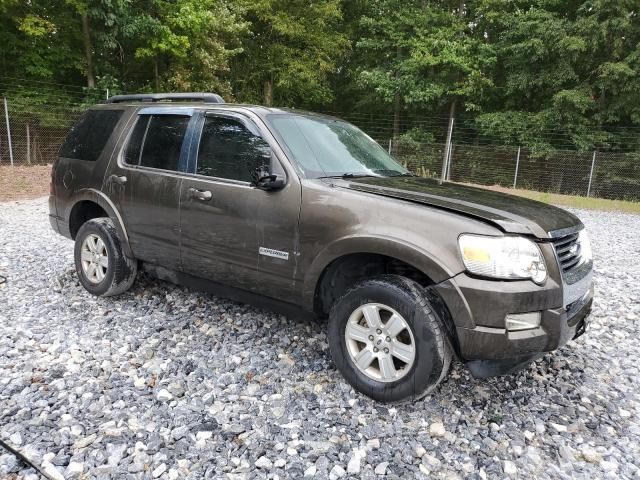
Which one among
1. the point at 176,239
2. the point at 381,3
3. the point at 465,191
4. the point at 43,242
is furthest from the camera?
the point at 381,3

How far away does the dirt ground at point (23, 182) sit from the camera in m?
12.4

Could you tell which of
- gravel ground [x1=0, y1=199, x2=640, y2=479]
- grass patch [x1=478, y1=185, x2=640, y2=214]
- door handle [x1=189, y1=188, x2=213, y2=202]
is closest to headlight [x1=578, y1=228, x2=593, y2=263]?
gravel ground [x1=0, y1=199, x2=640, y2=479]

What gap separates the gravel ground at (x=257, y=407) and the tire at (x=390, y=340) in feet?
0.55

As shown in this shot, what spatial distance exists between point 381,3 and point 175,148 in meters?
24.8

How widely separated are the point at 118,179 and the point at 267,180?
1.77 m

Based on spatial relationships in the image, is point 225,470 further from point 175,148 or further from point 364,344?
point 175,148

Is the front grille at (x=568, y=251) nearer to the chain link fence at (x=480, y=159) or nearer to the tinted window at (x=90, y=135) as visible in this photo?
the tinted window at (x=90, y=135)

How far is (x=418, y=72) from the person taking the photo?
76.2 feet

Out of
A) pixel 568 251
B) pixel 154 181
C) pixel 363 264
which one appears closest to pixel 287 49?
pixel 154 181

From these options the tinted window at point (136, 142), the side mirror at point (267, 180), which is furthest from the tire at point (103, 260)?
the side mirror at point (267, 180)

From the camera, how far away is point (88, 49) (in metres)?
18.6

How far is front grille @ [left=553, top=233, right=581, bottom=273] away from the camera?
2.74 metres

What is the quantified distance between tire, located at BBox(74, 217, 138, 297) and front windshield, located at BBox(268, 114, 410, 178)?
1.96 metres

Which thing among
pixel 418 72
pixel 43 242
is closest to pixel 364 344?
pixel 43 242
